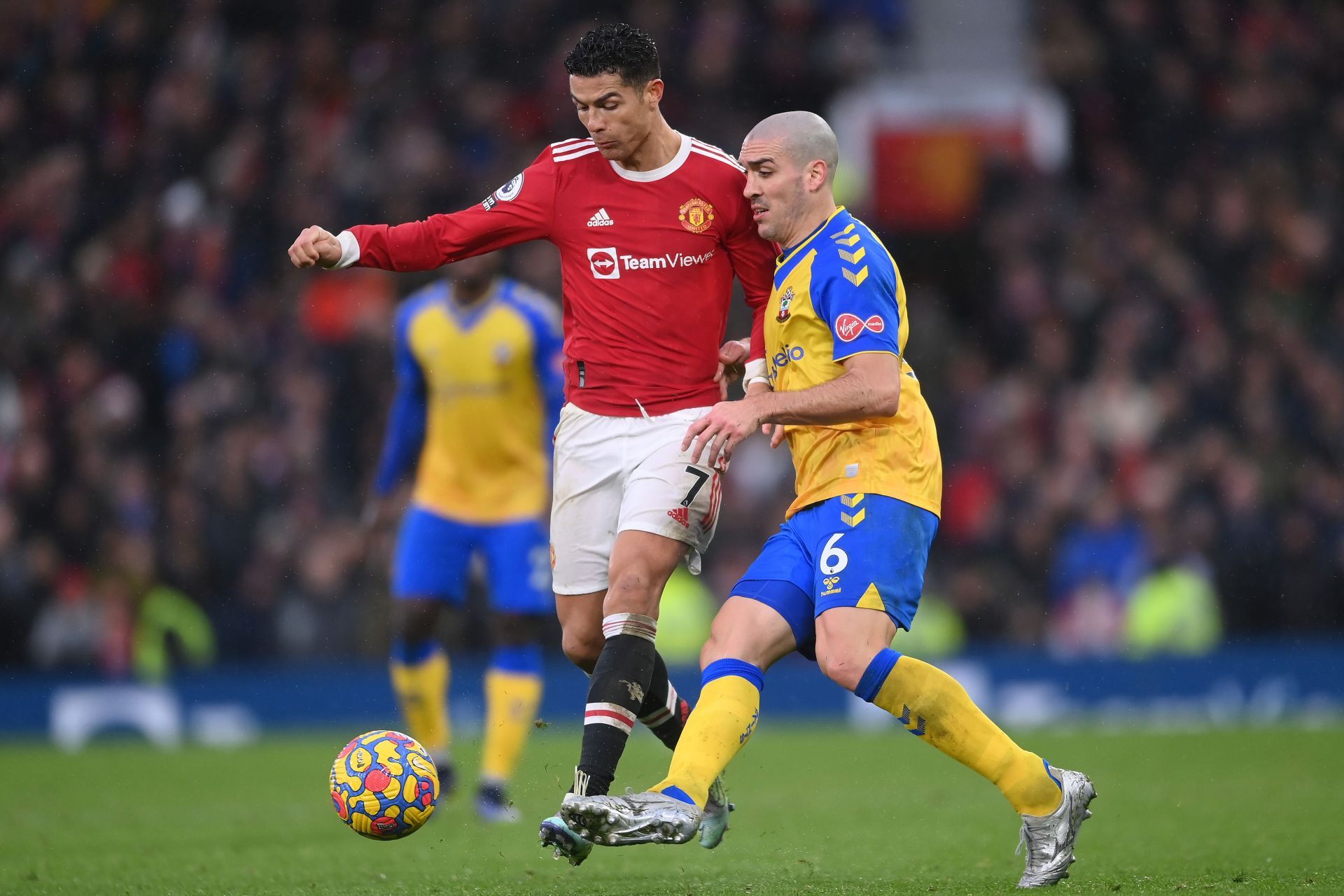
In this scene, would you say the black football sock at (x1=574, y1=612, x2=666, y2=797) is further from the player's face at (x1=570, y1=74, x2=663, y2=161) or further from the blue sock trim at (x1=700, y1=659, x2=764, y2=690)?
the player's face at (x1=570, y1=74, x2=663, y2=161)

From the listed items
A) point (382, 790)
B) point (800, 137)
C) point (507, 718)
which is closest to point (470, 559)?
point (507, 718)

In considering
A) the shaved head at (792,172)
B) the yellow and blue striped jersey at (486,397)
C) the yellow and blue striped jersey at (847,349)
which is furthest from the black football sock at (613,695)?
the yellow and blue striped jersey at (486,397)

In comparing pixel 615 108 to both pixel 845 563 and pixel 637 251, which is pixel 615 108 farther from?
pixel 845 563

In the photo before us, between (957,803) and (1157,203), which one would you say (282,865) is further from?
(1157,203)

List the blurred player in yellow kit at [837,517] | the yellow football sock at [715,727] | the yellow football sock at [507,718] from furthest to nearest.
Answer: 1. the yellow football sock at [507,718]
2. the blurred player in yellow kit at [837,517]
3. the yellow football sock at [715,727]

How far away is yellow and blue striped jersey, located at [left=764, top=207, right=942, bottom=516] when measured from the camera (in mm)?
5363

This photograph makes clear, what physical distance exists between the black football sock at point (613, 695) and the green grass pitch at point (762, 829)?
0.42 meters

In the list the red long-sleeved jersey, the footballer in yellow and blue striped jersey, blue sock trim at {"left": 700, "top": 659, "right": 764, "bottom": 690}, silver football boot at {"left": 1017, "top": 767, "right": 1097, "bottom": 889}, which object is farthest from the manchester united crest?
silver football boot at {"left": 1017, "top": 767, "right": 1097, "bottom": 889}

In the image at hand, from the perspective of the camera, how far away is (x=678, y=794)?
5.04m

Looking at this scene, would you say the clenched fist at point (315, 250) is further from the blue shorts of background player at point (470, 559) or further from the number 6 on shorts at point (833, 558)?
the blue shorts of background player at point (470, 559)

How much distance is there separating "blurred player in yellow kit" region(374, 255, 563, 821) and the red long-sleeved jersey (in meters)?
2.69

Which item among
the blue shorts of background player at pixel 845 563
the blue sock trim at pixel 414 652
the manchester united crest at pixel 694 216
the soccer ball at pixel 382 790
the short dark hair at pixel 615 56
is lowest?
the soccer ball at pixel 382 790

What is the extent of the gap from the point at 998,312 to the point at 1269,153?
3564 mm

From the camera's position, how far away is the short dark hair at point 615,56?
575 cm
